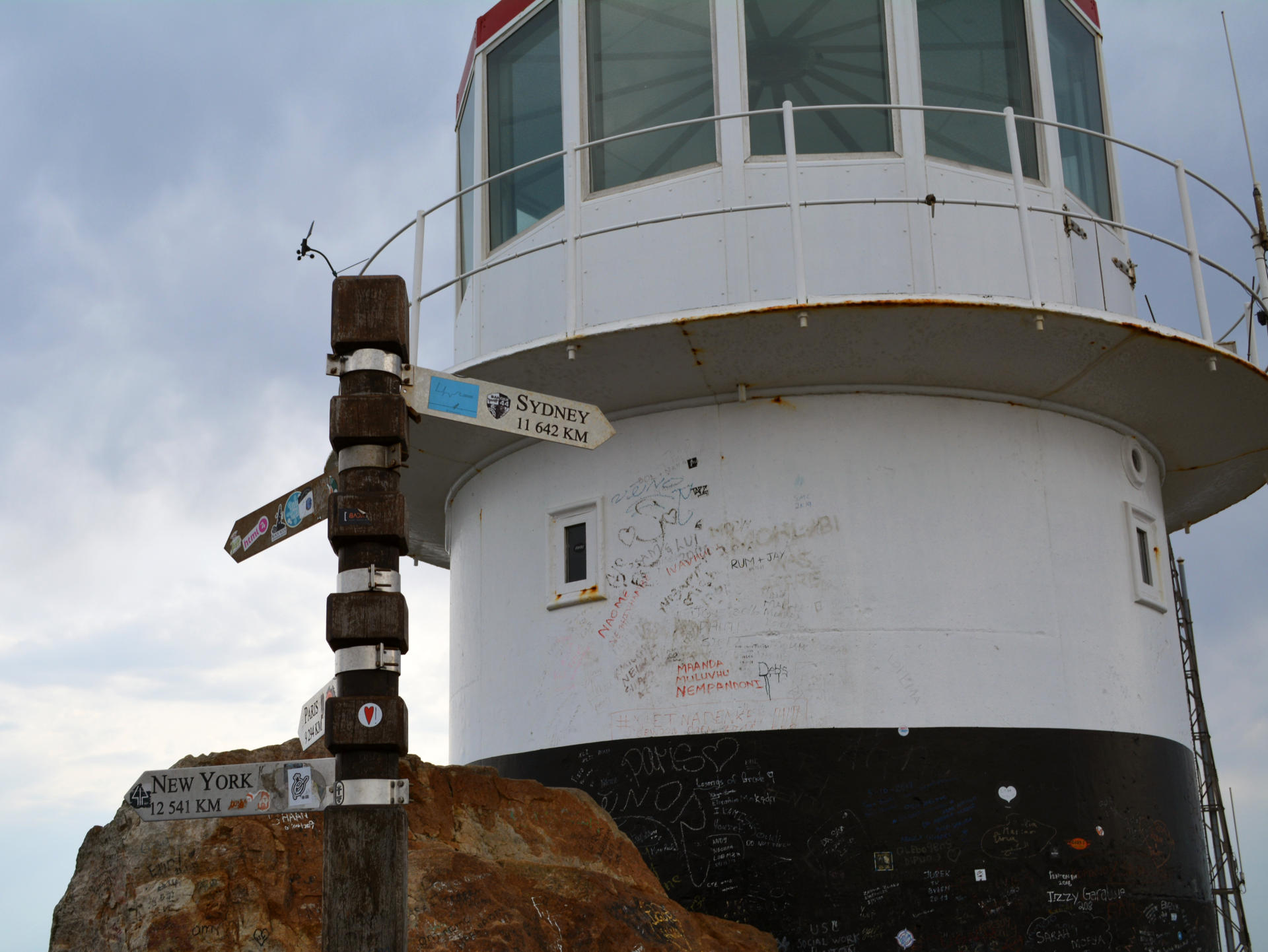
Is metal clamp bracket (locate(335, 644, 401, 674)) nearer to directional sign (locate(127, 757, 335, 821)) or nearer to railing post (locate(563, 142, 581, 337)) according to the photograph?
directional sign (locate(127, 757, 335, 821))

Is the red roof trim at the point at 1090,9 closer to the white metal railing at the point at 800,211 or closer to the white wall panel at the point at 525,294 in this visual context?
the white metal railing at the point at 800,211

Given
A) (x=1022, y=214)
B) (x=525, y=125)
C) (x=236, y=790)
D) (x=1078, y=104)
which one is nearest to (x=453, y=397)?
(x=236, y=790)

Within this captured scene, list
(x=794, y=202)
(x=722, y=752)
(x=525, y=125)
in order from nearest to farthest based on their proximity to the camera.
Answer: (x=794, y=202), (x=722, y=752), (x=525, y=125)

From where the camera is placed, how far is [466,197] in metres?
12.6

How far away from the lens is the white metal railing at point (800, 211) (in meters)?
9.55

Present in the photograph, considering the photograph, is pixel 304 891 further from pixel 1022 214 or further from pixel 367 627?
pixel 1022 214

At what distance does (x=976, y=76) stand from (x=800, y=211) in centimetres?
239

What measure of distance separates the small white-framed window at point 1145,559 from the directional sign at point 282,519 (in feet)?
24.4

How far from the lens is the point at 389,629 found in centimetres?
537

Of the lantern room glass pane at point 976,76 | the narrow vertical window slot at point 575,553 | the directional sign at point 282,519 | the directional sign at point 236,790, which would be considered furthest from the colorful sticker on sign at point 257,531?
the lantern room glass pane at point 976,76

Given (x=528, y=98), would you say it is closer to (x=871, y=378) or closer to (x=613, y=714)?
(x=871, y=378)

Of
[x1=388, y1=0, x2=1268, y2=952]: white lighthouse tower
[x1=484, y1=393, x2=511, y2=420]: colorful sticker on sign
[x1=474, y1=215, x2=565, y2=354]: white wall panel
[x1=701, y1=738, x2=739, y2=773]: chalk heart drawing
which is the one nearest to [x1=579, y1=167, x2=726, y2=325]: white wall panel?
[x1=388, y1=0, x2=1268, y2=952]: white lighthouse tower

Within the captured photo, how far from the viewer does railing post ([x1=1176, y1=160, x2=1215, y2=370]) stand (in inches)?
397

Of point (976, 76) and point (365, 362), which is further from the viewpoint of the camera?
point (976, 76)
